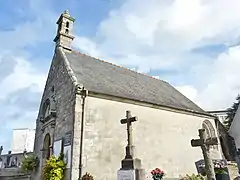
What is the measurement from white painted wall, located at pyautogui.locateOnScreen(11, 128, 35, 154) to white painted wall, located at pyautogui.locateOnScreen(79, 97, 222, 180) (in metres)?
21.5

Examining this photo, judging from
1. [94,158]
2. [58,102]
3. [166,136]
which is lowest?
[94,158]

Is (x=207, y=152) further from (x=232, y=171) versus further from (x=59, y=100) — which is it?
(x=59, y=100)

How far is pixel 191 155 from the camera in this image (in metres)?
14.4

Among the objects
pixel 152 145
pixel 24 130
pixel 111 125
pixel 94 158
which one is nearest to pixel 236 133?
pixel 152 145

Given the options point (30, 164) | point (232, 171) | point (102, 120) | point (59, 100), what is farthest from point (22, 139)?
point (232, 171)

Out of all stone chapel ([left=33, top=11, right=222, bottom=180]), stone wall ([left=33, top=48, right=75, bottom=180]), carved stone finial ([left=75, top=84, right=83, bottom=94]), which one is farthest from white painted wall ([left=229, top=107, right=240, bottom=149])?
stone wall ([left=33, top=48, right=75, bottom=180])

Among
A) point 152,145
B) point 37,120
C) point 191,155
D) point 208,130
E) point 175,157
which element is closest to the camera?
point 152,145

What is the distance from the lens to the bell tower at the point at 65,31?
15.1 metres

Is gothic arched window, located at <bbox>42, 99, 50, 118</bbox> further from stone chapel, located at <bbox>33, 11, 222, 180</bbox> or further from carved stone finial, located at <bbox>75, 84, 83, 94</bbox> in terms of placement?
carved stone finial, located at <bbox>75, 84, 83, 94</bbox>

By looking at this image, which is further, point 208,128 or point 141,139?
point 208,128

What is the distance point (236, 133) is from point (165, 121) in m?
7.31

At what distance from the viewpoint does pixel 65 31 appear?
607 inches

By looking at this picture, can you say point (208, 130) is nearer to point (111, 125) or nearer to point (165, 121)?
point (165, 121)

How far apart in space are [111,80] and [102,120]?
3594 millimetres
